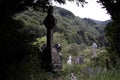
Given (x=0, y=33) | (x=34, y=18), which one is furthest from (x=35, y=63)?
(x=34, y=18)

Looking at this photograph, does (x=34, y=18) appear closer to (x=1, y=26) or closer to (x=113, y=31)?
(x=113, y=31)

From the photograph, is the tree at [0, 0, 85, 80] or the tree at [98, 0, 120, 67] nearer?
the tree at [0, 0, 85, 80]

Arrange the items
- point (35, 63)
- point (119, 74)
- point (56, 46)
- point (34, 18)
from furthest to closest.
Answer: point (34, 18) → point (56, 46) → point (35, 63) → point (119, 74)

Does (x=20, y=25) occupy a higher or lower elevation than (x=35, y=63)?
higher

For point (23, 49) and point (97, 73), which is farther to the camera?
point (23, 49)

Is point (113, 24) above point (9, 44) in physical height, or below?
above

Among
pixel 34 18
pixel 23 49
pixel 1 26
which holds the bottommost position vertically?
pixel 23 49

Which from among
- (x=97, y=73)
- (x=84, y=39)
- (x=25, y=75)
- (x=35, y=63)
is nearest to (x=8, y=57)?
(x=25, y=75)

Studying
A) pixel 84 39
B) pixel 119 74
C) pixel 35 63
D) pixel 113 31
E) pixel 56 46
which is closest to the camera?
pixel 119 74

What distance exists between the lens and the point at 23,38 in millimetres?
5406

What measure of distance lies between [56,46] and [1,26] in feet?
26.2

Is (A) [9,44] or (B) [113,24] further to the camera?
(B) [113,24]

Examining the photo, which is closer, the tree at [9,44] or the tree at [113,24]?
the tree at [9,44]

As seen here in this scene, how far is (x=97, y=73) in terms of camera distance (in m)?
4.98
